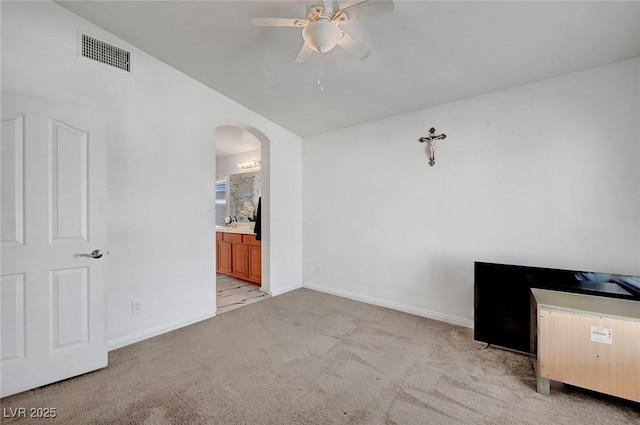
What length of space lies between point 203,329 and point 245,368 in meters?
0.97

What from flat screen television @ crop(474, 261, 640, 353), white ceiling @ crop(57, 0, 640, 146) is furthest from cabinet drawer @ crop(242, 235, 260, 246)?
flat screen television @ crop(474, 261, 640, 353)

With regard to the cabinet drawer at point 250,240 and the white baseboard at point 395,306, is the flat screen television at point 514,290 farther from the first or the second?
the cabinet drawer at point 250,240

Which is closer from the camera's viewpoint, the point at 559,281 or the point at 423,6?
the point at 423,6

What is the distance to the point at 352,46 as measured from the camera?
1.88 meters

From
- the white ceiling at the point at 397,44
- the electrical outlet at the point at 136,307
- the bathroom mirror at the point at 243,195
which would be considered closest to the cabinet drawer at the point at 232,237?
A: the bathroom mirror at the point at 243,195

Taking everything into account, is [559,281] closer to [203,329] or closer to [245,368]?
[245,368]

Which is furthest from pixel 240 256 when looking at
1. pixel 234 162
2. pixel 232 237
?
pixel 234 162

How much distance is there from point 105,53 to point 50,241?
171 centimetres

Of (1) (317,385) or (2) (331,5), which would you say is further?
(1) (317,385)

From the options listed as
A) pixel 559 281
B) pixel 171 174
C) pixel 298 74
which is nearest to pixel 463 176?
pixel 559 281

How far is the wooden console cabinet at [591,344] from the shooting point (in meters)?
1.67

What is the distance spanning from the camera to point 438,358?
231 cm

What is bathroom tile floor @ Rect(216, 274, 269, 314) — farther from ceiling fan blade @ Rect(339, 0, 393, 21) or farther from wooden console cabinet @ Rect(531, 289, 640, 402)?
ceiling fan blade @ Rect(339, 0, 393, 21)

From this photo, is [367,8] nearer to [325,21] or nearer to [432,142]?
[325,21]
